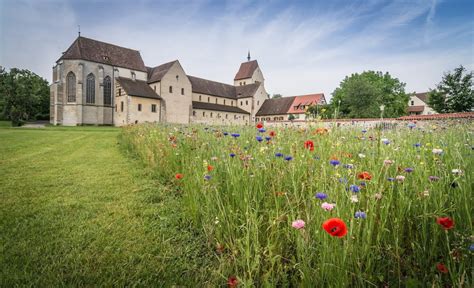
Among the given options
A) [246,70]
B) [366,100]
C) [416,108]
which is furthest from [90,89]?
[416,108]

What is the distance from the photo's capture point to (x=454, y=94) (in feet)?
105

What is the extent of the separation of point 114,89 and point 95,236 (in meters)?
39.6

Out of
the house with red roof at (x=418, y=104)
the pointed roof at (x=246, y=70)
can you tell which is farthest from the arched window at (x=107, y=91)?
the house with red roof at (x=418, y=104)

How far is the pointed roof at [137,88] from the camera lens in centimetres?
3441

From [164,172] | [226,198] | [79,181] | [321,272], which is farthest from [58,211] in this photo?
[321,272]

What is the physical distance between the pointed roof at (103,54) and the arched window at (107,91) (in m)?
2.82

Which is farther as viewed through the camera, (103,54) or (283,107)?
(283,107)

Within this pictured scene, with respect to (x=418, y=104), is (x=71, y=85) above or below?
below

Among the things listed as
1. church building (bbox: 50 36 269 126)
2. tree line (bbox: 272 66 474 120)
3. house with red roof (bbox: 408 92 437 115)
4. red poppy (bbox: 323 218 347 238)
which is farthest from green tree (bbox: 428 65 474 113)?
red poppy (bbox: 323 218 347 238)

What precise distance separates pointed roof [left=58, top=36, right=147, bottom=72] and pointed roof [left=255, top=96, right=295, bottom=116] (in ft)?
84.7

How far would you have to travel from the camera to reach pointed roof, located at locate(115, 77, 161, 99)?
34.4 meters

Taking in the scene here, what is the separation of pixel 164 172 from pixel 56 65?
41.1 meters

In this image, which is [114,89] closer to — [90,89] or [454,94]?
[90,89]

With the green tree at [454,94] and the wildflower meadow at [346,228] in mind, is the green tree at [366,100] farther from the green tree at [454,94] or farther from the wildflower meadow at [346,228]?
the wildflower meadow at [346,228]
